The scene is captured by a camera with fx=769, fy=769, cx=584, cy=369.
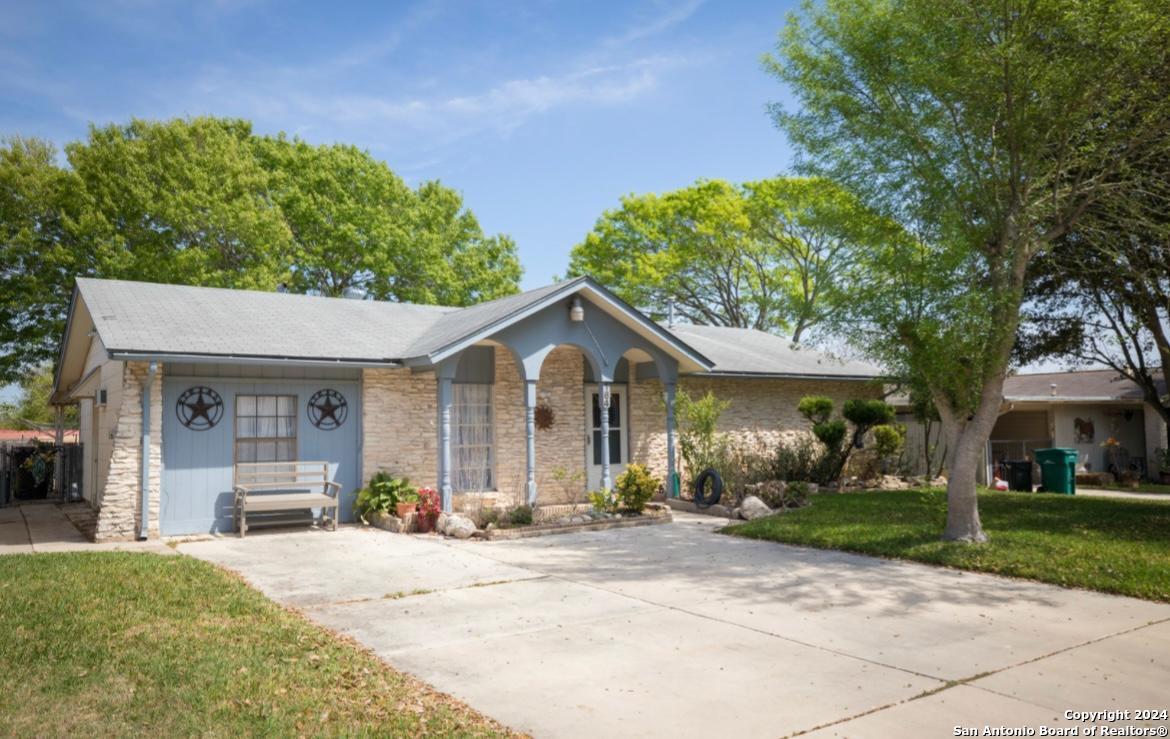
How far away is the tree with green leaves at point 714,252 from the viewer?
31016mm

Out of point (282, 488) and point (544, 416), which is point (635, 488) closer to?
point (544, 416)

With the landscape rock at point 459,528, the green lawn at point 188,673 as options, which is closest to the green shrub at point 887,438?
the landscape rock at point 459,528

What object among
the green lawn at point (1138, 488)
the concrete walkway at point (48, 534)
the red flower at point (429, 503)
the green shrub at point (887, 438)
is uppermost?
the green shrub at point (887, 438)

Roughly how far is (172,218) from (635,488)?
18653 mm

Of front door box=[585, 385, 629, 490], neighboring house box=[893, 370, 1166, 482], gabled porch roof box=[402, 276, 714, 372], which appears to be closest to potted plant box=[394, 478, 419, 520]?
gabled porch roof box=[402, 276, 714, 372]

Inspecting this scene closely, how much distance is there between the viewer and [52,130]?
2523cm

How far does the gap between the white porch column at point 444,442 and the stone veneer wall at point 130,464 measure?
4139 millimetres

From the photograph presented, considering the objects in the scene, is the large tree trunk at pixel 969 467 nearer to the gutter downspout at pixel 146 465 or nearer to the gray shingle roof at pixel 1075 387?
the gutter downspout at pixel 146 465

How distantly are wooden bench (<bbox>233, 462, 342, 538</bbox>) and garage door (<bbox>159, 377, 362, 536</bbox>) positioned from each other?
0.60ft

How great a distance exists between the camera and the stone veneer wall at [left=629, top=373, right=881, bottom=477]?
53.9 ft

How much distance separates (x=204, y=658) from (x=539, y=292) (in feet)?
31.8

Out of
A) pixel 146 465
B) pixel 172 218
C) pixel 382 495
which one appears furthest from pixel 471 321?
pixel 172 218

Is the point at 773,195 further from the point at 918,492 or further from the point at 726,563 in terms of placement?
the point at 726,563

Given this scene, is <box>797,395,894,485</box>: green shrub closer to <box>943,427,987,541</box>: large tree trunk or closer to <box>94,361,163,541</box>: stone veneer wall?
<box>943,427,987,541</box>: large tree trunk
